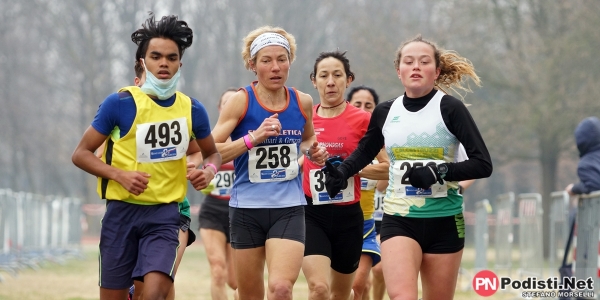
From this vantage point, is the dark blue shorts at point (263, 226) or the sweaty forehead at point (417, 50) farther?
the dark blue shorts at point (263, 226)

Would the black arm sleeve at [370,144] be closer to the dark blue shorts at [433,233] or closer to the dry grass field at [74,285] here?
the dark blue shorts at [433,233]

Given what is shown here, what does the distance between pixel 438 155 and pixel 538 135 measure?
25078 millimetres

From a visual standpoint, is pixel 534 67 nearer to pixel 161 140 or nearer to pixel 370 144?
pixel 370 144

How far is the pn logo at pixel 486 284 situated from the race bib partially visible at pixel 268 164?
530 centimetres

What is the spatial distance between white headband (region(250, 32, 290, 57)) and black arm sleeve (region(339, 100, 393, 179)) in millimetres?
884

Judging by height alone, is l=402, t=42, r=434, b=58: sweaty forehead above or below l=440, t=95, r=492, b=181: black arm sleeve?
above

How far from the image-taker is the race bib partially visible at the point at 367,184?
8.93m

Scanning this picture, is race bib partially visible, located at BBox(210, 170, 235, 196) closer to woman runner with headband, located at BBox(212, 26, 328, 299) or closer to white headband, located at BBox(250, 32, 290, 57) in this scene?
woman runner with headband, located at BBox(212, 26, 328, 299)

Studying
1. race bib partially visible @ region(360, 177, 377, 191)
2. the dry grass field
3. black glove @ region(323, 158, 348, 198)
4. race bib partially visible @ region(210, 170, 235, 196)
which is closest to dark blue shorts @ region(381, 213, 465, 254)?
black glove @ region(323, 158, 348, 198)

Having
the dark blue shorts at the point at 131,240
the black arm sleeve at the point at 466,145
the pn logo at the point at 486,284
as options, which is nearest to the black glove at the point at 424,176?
the black arm sleeve at the point at 466,145

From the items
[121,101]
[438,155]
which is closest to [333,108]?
[438,155]

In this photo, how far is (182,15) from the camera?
44.6 m

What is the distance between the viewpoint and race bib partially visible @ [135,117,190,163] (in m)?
6.19

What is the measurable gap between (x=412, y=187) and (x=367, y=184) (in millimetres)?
2407
